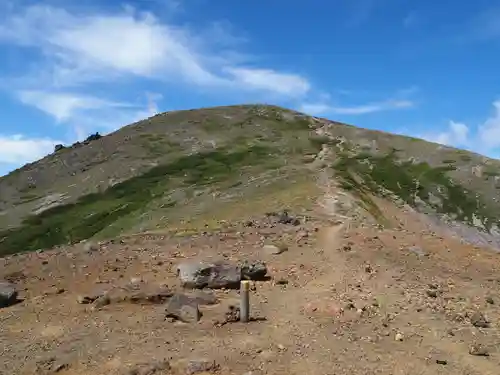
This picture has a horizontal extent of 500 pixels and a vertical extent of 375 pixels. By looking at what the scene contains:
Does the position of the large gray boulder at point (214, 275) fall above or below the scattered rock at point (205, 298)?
above

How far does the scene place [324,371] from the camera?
733 inches

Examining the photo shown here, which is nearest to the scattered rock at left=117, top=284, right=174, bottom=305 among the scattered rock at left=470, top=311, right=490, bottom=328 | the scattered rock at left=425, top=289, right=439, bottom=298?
the scattered rock at left=425, top=289, right=439, bottom=298

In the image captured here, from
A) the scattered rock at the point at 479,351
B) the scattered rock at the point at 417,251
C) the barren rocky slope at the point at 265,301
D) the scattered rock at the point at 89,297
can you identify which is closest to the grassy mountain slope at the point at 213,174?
the barren rocky slope at the point at 265,301

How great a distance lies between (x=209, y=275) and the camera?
27422 mm

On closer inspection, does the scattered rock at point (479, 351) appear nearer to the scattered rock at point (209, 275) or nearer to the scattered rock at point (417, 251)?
the scattered rock at point (209, 275)

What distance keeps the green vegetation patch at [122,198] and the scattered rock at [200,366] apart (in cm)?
9382

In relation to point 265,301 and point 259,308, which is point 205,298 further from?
point 265,301

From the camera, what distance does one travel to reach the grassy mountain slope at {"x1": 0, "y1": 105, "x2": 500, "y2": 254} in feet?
358

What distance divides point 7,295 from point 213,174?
10428 centimetres

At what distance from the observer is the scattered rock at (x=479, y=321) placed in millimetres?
22797

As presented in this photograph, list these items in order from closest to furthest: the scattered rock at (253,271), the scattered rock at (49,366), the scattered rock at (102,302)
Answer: the scattered rock at (49,366), the scattered rock at (102,302), the scattered rock at (253,271)

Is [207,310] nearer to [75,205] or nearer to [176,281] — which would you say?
[176,281]

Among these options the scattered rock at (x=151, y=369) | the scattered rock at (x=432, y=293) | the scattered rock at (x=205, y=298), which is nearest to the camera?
the scattered rock at (x=151, y=369)

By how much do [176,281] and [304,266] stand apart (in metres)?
7.37
